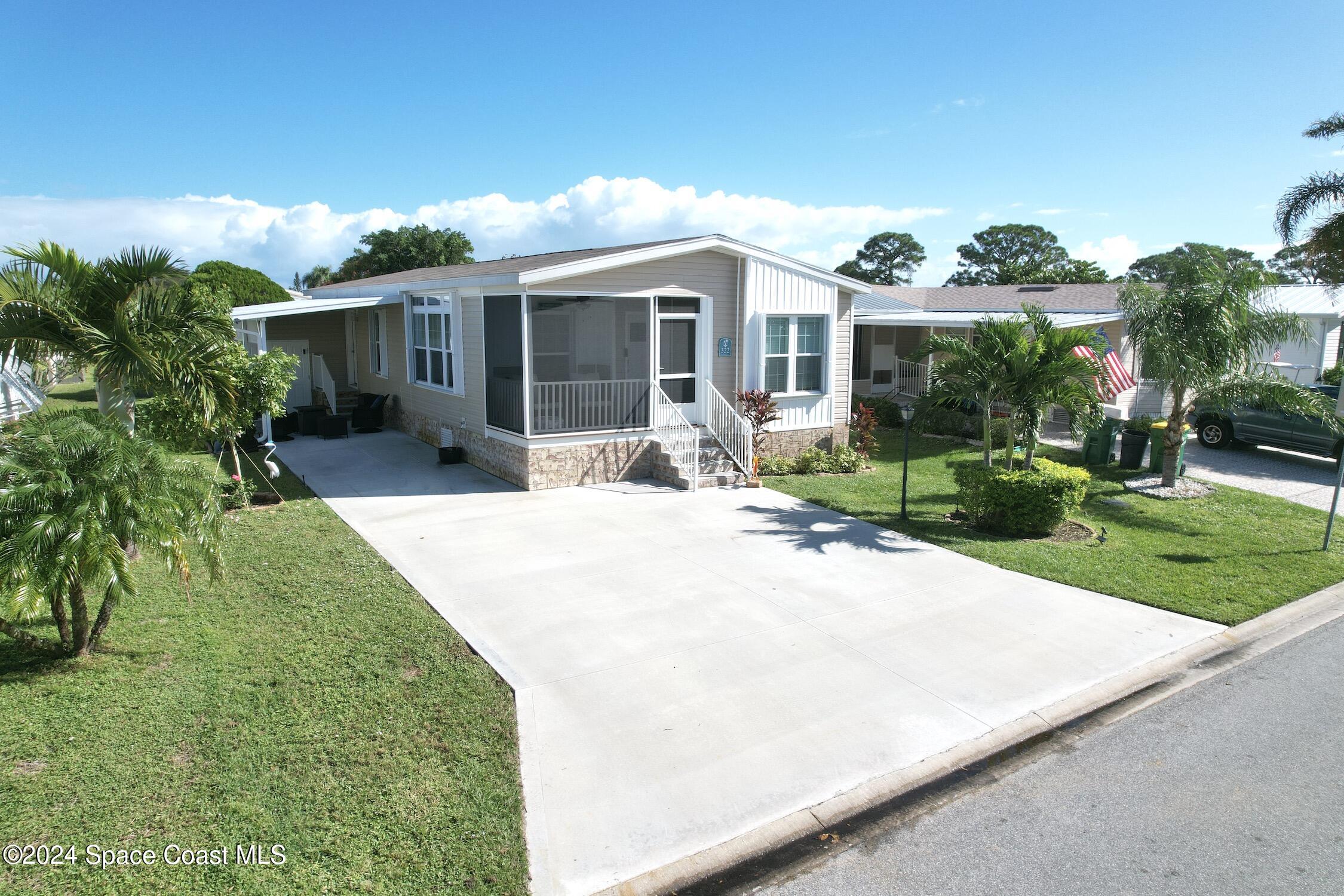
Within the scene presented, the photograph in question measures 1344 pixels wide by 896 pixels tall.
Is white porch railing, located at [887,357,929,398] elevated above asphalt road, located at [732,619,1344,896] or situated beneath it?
elevated above

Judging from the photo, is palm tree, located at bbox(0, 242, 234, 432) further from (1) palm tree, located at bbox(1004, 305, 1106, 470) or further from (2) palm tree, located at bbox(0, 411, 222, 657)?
(1) palm tree, located at bbox(1004, 305, 1106, 470)

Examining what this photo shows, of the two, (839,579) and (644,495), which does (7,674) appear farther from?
(644,495)

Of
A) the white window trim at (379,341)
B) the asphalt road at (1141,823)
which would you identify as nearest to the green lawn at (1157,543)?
the asphalt road at (1141,823)

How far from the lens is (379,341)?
1864cm

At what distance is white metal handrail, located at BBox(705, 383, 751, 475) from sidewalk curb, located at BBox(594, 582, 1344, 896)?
701 centimetres

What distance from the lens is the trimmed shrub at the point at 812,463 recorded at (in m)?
14.3

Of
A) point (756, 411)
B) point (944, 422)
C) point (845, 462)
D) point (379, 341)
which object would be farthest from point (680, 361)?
point (379, 341)

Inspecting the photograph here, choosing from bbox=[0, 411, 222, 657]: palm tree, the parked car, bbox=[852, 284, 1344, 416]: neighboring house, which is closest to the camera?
bbox=[0, 411, 222, 657]: palm tree

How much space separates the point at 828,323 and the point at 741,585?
7.63 metres

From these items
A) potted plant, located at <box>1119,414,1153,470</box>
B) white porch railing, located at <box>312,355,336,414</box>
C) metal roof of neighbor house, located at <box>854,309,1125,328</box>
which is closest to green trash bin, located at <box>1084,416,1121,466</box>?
potted plant, located at <box>1119,414,1153,470</box>

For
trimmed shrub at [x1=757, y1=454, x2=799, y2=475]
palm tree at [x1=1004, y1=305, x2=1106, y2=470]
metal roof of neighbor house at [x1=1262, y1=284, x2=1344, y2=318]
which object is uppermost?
metal roof of neighbor house at [x1=1262, y1=284, x2=1344, y2=318]

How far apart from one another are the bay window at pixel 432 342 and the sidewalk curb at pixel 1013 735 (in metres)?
11.1

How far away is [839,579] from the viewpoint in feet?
28.0

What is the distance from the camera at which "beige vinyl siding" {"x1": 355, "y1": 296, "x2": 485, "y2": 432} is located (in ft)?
43.8
